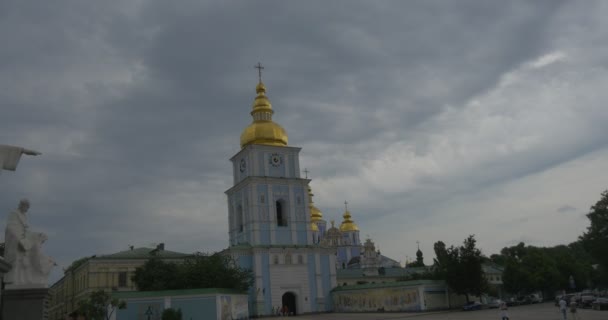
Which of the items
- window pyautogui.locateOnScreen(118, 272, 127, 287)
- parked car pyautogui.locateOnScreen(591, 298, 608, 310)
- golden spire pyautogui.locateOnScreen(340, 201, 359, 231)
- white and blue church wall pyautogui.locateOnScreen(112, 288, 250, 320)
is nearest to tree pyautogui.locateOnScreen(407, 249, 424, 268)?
golden spire pyautogui.locateOnScreen(340, 201, 359, 231)

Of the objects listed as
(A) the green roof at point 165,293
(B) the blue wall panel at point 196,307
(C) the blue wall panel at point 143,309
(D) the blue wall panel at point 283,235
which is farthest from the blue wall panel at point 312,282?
(C) the blue wall panel at point 143,309

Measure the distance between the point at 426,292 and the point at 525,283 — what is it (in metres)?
19.8

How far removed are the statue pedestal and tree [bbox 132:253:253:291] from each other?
31.0 metres

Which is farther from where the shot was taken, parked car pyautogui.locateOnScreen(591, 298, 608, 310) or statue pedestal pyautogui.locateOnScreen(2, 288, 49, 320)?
parked car pyautogui.locateOnScreen(591, 298, 608, 310)

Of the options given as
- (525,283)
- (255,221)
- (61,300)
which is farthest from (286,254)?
(61,300)

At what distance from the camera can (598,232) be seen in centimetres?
4456

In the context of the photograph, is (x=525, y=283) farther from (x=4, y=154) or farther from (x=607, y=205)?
(x=4, y=154)

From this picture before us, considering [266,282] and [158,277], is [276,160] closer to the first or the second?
[266,282]

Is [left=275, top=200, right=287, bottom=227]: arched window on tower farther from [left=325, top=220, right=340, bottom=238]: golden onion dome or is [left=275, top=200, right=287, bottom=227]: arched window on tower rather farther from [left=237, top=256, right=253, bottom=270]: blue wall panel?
[left=325, top=220, right=340, bottom=238]: golden onion dome

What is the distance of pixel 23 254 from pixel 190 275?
104 feet

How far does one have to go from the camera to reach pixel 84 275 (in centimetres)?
5188

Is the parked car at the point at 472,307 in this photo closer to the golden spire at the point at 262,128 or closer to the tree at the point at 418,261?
the golden spire at the point at 262,128

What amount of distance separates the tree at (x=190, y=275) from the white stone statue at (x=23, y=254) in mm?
30756

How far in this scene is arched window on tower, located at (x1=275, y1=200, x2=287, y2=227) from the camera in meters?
52.1
